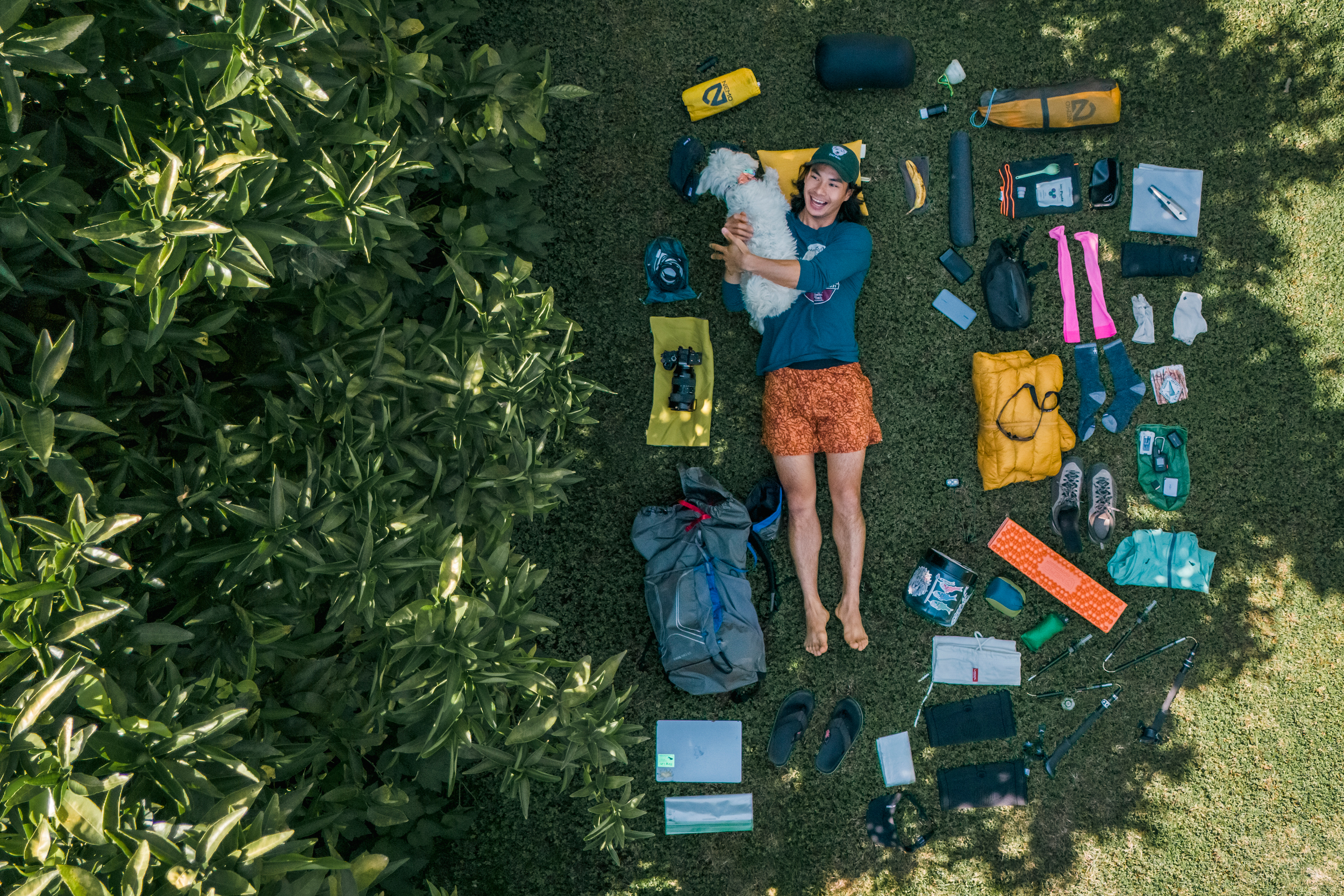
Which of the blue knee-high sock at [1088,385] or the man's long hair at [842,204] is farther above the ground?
the man's long hair at [842,204]

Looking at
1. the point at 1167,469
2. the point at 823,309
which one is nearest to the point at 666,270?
the point at 823,309

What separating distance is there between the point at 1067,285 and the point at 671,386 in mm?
2771

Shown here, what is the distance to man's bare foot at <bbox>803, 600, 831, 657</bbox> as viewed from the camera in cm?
524

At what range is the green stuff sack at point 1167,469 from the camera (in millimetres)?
5395

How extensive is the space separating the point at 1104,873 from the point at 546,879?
373 centimetres

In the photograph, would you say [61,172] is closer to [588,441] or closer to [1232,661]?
[588,441]

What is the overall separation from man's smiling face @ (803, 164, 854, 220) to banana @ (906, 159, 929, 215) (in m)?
0.56

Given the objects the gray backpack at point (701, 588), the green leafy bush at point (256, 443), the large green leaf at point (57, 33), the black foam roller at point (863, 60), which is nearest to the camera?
the large green leaf at point (57, 33)

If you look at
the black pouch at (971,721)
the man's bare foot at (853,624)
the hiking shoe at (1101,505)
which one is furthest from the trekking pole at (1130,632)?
the man's bare foot at (853,624)

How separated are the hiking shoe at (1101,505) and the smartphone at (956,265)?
1.60 metres

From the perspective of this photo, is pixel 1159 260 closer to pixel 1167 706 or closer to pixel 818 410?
pixel 818 410

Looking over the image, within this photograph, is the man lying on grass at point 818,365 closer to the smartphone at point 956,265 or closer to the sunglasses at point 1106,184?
the smartphone at point 956,265

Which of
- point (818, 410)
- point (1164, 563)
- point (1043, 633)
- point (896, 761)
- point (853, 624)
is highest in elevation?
point (818, 410)

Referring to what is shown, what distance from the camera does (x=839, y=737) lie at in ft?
17.3
